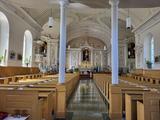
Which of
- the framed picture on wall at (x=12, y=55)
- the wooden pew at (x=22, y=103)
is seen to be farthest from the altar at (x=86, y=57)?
the wooden pew at (x=22, y=103)

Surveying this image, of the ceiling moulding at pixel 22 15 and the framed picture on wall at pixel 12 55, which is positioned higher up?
the ceiling moulding at pixel 22 15

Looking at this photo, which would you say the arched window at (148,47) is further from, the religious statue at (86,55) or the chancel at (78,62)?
the religious statue at (86,55)

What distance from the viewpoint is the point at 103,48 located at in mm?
30938

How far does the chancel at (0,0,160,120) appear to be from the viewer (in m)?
3.64

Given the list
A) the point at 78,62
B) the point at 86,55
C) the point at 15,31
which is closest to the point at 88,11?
the point at 15,31

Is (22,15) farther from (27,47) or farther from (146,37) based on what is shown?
(146,37)

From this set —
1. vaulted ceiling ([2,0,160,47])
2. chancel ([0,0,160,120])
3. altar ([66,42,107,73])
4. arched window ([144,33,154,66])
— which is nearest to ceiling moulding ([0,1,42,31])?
chancel ([0,0,160,120])

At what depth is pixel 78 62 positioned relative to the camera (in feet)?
99.7

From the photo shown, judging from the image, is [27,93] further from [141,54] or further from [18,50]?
[141,54]

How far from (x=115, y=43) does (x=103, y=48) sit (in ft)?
82.9

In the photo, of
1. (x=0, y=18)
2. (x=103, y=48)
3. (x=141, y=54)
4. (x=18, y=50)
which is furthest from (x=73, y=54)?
(x=0, y=18)

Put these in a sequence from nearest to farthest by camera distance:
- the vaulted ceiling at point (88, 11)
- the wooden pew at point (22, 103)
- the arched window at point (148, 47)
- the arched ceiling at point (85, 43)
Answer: the wooden pew at point (22, 103) → the vaulted ceiling at point (88, 11) → the arched window at point (148, 47) → the arched ceiling at point (85, 43)

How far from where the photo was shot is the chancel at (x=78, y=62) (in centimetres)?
364

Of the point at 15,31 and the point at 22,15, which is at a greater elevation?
the point at 22,15
